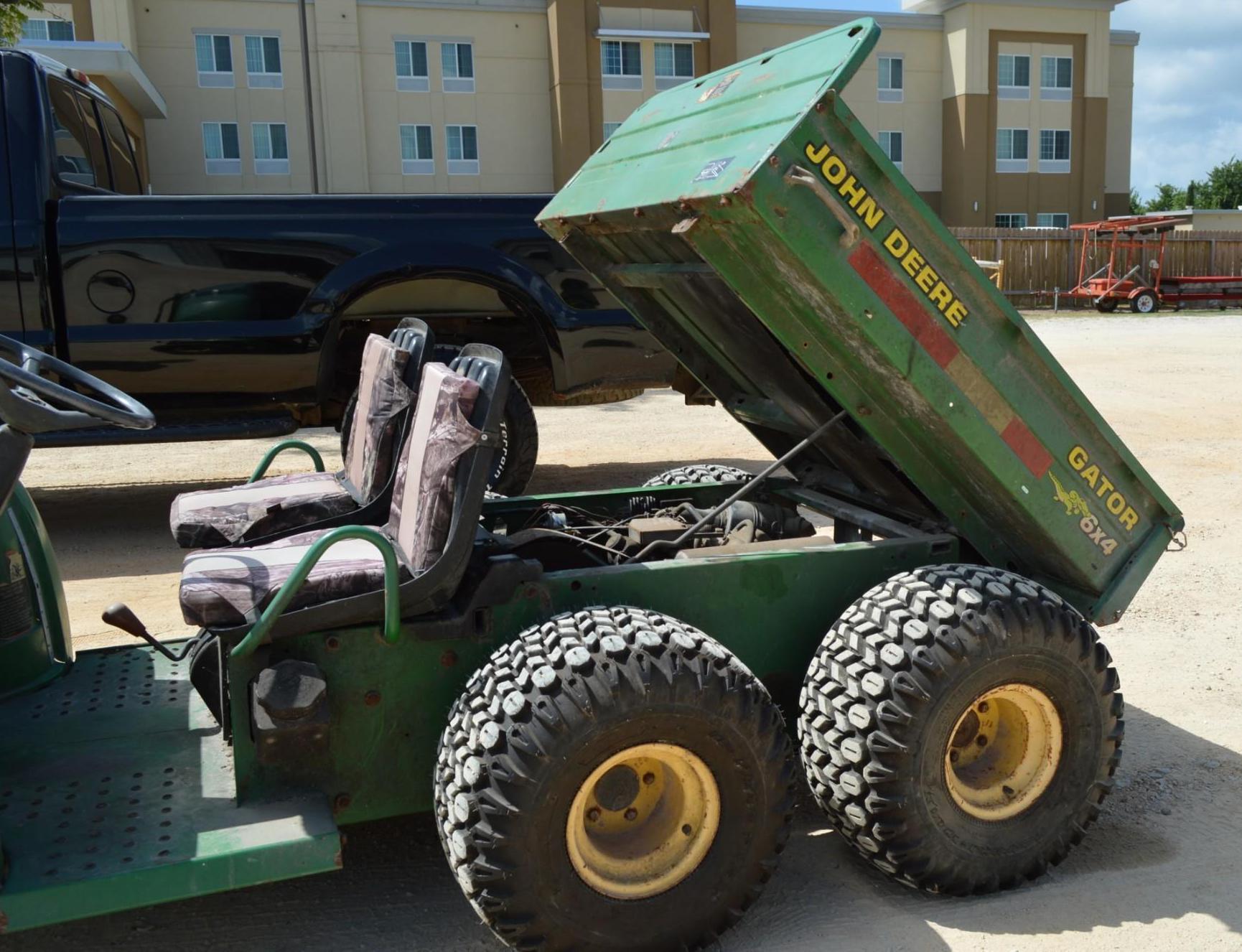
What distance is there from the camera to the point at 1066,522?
3.51 meters

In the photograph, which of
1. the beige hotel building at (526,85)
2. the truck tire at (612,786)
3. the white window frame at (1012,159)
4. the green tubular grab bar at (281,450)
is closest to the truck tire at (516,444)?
the green tubular grab bar at (281,450)

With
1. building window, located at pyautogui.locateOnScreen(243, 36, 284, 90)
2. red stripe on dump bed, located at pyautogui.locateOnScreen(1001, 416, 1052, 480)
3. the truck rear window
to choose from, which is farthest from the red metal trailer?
red stripe on dump bed, located at pyautogui.locateOnScreen(1001, 416, 1052, 480)

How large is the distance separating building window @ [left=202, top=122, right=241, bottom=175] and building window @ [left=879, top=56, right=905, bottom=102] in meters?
19.8

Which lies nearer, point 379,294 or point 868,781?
point 868,781

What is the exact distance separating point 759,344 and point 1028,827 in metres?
1.67

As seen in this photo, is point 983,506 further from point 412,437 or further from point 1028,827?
point 412,437

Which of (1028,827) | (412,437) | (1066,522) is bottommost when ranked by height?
(1028,827)

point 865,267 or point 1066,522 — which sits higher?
point 865,267

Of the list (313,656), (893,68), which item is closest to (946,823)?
(313,656)

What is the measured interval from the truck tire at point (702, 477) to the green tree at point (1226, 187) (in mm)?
63252

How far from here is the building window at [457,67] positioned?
3506 centimetres

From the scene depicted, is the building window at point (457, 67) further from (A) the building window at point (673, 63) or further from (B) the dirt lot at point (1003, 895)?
(B) the dirt lot at point (1003, 895)

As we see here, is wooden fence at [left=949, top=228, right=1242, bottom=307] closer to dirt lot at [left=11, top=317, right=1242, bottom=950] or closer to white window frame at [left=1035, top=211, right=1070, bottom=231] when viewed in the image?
white window frame at [left=1035, top=211, right=1070, bottom=231]

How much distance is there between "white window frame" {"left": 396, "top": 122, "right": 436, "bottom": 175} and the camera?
35062mm
